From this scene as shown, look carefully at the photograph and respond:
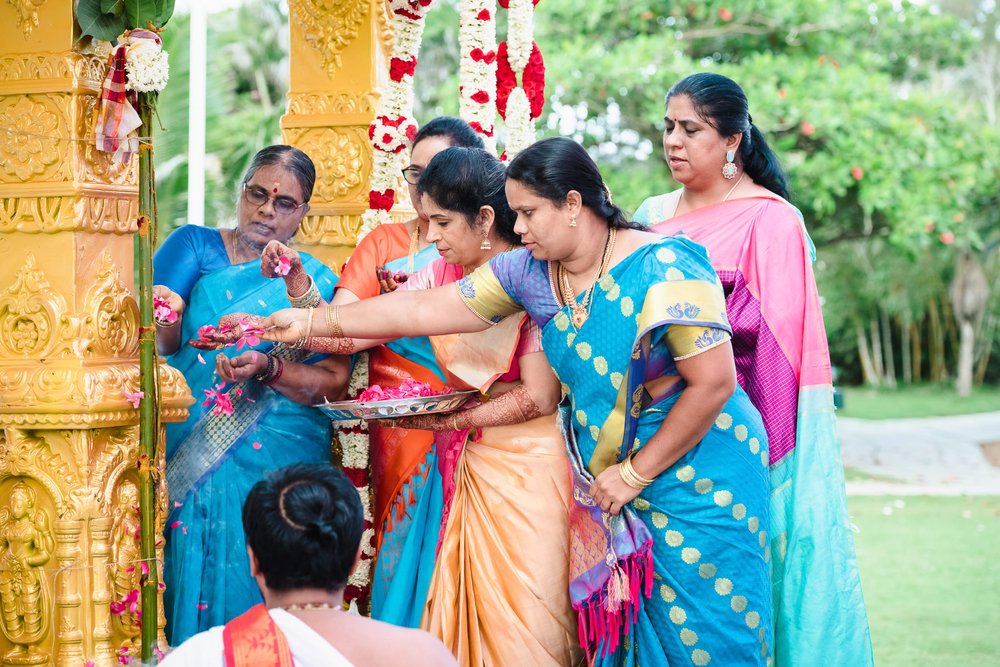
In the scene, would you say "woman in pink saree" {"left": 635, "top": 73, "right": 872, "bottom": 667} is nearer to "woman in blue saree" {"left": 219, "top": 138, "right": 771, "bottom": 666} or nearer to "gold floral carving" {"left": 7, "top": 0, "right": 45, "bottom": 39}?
"woman in blue saree" {"left": 219, "top": 138, "right": 771, "bottom": 666}

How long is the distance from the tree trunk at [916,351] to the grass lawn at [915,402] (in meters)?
0.50

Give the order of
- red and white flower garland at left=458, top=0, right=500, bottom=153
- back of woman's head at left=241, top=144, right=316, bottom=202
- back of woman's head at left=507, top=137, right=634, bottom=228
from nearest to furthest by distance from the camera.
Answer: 1. back of woman's head at left=507, top=137, right=634, bottom=228
2. back of woman's head at left=241, top=144, right=316, bottom=202
3. red and white flower garland at left=458, top=0, right=500, bottom=153

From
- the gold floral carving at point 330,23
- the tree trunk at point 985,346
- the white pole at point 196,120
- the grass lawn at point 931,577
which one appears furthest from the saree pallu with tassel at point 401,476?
the tree trunk at point 985,346

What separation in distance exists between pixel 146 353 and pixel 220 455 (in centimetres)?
66

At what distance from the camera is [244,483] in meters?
3.85

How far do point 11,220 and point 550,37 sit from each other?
30.6 feet

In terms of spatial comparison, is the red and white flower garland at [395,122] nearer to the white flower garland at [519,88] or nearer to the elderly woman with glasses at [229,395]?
the white flower garland at [519,88]

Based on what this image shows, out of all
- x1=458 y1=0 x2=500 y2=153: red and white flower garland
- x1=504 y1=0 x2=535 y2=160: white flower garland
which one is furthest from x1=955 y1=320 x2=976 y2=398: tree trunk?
x1=458 y1=0 x2=500 y2=153: red and white flower garland

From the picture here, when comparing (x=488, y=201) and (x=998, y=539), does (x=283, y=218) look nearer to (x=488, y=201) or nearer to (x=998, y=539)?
(x=488, y=201)

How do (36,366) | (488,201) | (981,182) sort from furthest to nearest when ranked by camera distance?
(981,182) → (488,201) → (36,366)

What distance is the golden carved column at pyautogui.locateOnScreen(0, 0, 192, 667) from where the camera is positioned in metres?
3.22

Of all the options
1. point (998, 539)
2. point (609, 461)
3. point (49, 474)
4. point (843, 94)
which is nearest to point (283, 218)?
point (49, 474)

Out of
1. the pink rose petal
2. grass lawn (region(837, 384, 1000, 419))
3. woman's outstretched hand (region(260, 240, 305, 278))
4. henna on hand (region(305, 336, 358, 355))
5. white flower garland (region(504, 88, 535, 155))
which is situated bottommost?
grass lawn (region(837, 384, 1000, 419))

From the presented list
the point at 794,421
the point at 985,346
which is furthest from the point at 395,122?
the point at 985,346
